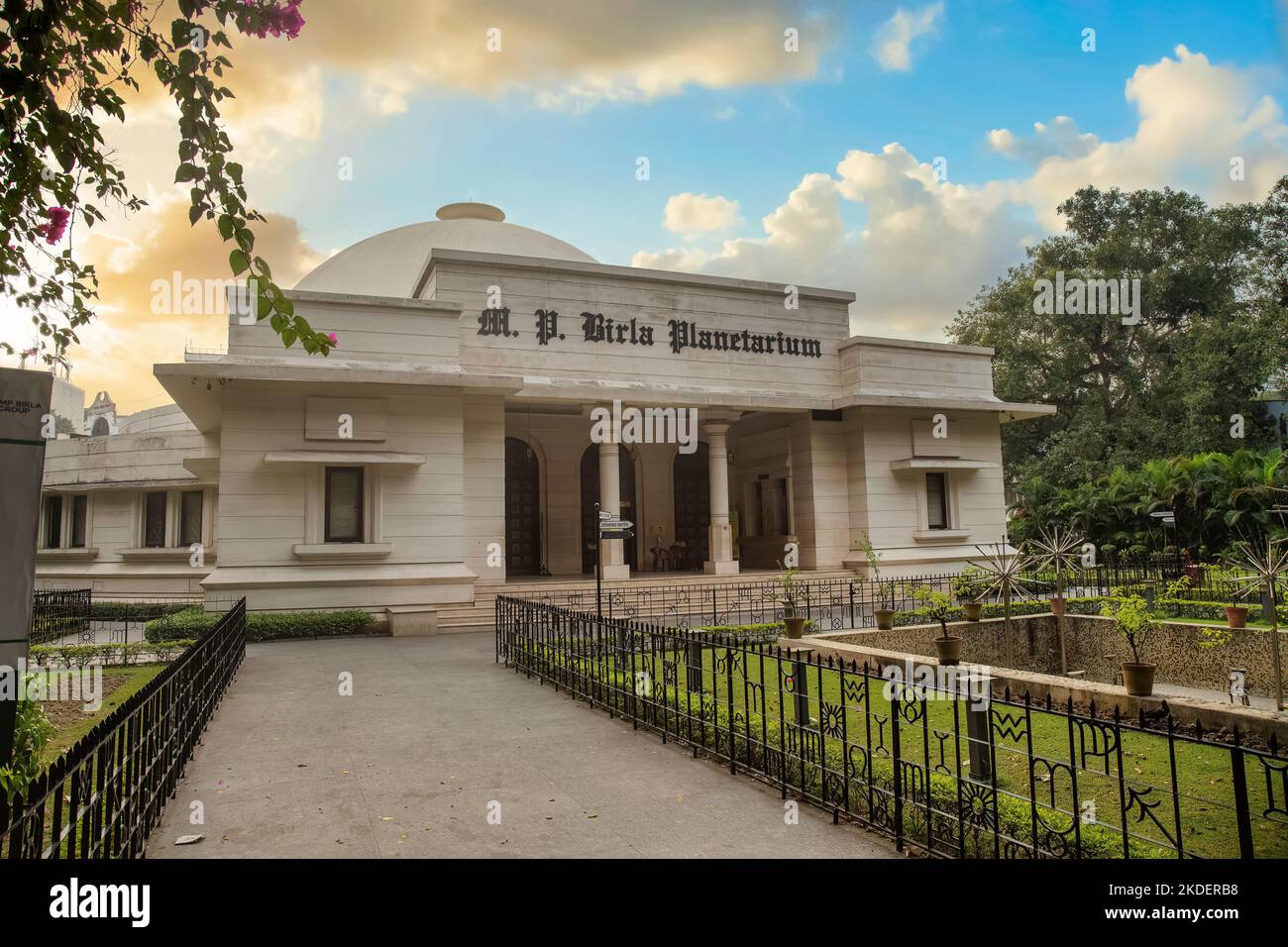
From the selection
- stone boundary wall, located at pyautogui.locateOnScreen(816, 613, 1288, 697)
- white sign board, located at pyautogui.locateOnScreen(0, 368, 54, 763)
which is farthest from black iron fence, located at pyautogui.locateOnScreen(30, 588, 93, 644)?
stone boundary wall, located at pyautogui.locateOnScreen(816, 613, 1288, 697)

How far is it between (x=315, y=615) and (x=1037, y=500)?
27.1m

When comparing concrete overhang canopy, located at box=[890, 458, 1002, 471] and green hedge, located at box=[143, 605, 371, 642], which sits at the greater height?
concrete overhang canopy, located at box=[890, 458, 1002, 471]

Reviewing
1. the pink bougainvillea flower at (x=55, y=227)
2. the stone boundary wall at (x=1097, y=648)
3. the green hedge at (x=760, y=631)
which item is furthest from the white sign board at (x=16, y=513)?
the green hedge at (x=760, y=631)

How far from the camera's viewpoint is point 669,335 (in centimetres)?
2159

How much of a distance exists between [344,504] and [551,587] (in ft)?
15.7

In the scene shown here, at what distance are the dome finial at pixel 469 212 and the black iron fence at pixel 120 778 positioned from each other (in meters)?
26.1

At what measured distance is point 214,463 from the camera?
20.5 metres

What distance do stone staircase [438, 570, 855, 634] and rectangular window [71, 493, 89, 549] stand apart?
14451 mm

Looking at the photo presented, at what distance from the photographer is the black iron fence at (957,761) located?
429cm

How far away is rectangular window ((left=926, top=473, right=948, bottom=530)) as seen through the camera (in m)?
24.1

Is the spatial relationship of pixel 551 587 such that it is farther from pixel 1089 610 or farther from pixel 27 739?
pixel 27 739

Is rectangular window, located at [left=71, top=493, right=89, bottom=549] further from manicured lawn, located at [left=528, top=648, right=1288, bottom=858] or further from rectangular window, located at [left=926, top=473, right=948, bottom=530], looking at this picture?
rectangular window, located at [left=926, top=473, right=948, bottom=530]

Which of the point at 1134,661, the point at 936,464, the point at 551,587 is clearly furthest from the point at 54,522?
the point at 1134,661

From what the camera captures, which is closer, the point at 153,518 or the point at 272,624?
the point at 272,624
